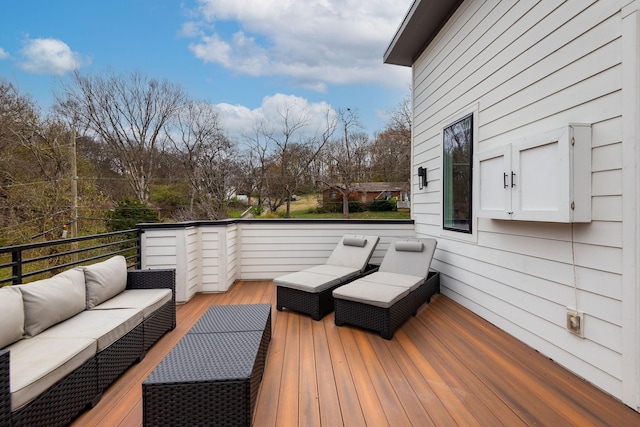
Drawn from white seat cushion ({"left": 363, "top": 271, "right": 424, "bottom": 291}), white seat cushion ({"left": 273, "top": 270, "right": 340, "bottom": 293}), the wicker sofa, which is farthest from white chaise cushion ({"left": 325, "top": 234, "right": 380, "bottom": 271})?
the wicker sofa

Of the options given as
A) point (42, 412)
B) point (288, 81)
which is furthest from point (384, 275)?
point (288, 81)

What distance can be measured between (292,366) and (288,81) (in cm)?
1251

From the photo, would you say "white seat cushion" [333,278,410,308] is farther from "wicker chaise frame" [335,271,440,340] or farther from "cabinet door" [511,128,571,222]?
"cabinet door" [511,128,571,222]

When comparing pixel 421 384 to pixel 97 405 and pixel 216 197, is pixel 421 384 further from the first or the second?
pixel 216 197

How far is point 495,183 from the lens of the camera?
296 centimetres

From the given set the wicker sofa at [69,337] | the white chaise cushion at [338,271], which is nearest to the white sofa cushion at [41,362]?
the wicker sofa at [69,337]

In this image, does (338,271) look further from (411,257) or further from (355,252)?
(411,257)

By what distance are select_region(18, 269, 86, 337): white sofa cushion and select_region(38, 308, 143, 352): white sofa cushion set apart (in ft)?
0.18

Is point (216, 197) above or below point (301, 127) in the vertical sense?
below

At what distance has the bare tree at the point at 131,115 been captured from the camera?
14.3 m

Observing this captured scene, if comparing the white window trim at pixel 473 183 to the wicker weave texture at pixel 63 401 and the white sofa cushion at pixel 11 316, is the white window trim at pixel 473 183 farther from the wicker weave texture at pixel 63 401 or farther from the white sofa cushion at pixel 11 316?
the white sofa cushion at pixel 11 316

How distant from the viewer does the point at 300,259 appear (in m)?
5.25

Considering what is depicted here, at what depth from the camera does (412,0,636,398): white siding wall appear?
199cm

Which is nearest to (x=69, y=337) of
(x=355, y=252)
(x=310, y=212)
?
(x=355, y=252)
